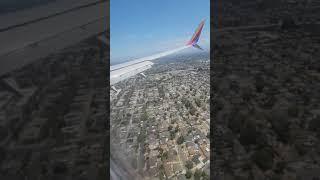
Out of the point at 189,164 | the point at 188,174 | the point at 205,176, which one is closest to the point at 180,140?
the point at 189,164

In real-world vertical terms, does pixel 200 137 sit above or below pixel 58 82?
below

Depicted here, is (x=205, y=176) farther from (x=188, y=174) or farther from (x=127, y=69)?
(x=127, y=69)

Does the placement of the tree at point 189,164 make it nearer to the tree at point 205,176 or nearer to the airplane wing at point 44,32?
the tree at point 205,176

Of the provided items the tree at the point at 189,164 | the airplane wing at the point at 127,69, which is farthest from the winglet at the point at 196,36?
the tree at the point at 189,164

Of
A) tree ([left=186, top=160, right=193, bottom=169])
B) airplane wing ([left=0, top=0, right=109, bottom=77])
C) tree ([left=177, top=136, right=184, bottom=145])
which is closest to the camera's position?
tree ([left=186, top=160, right=193, bottom=169])

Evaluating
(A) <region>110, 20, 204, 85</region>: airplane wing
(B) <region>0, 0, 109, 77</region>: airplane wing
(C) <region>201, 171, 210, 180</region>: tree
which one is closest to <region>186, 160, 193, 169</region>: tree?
(C) <region>201, 171, 210, 180</region>: tree

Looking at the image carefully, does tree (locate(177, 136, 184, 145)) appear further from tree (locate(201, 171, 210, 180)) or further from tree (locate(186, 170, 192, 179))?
tree (locate(201, 171, 210, 180))

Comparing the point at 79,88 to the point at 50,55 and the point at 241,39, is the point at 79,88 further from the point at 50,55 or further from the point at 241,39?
the point at 241,39

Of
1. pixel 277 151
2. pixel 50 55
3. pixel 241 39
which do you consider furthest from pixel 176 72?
pixel 277 151
